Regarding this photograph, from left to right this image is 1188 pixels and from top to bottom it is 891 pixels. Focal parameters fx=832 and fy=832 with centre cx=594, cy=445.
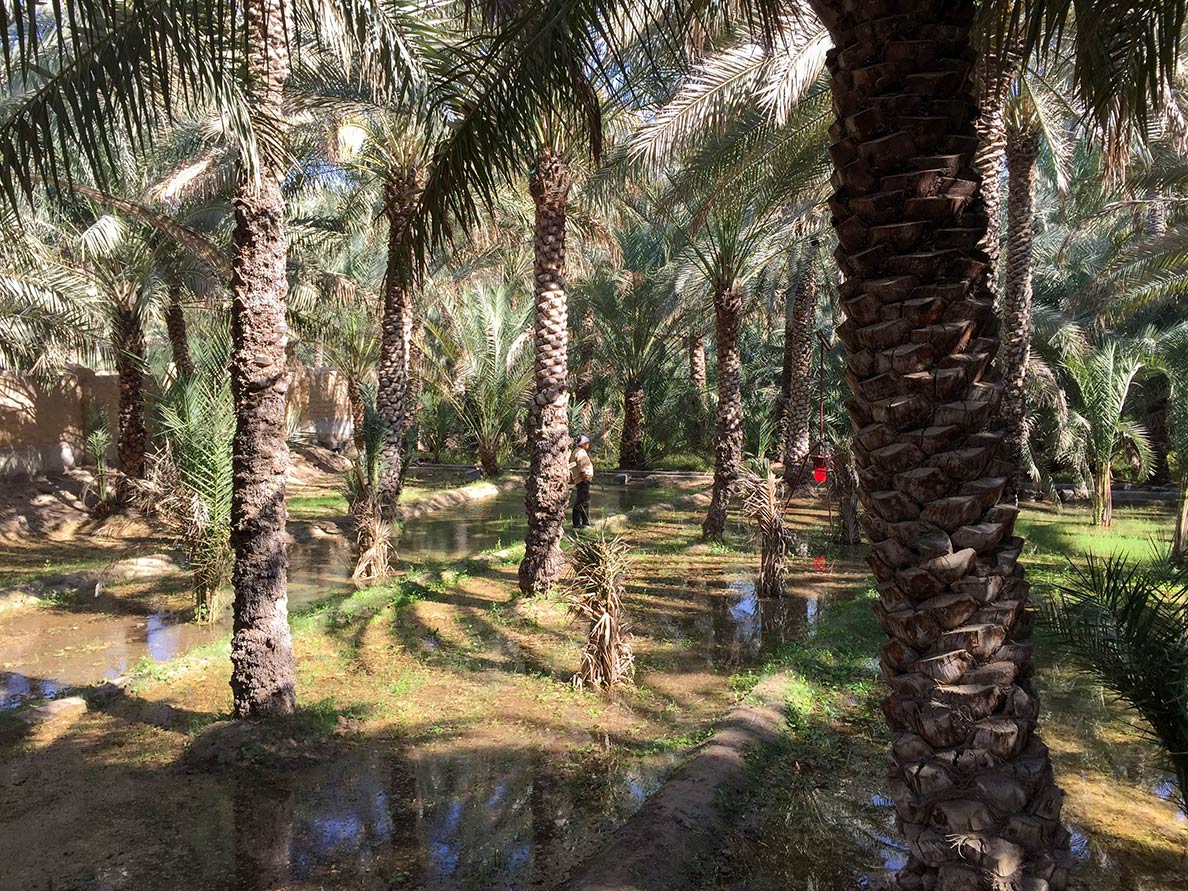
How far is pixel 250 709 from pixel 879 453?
4.90 meters

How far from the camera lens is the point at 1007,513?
11.0ft

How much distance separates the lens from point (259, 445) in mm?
6109

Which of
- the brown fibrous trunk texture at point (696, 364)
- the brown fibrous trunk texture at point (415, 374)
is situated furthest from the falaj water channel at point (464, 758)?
the brown fibrous trunk texture at point (696, 364)

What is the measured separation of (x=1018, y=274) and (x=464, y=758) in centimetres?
1079

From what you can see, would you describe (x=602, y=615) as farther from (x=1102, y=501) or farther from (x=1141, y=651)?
(x=1102, y=501)

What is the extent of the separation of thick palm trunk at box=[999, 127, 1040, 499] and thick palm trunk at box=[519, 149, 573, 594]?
6.42 meters

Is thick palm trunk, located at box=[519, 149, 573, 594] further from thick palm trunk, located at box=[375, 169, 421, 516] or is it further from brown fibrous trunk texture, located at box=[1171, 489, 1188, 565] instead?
brown fibrous trunk texture, located at box=[1171, 489, 1188, 565]

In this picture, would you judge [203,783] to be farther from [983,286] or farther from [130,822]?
[983,286]

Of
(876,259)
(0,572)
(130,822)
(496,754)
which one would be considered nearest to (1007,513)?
(876,259)

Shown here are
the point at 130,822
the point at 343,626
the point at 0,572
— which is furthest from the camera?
the point at 0,572

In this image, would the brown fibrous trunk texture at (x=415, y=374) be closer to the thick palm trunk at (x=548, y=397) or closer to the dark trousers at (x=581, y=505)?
the dark trousers at (x=581, y=505)

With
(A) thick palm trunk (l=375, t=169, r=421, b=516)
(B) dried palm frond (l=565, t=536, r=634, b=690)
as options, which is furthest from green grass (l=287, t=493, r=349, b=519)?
(B) dried palm frond (l=565, t=536, r=634, b=690)

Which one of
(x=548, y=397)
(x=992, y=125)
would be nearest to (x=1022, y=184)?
(x=992, y=125)

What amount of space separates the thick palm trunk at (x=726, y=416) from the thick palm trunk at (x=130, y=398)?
1023 centimetres
